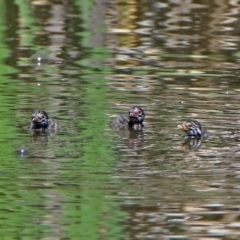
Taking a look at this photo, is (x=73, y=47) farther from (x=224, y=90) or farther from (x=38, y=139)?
(x=38, y=139)

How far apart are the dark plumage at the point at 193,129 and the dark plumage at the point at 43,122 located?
1371 millimetres

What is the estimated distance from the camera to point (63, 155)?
35.9 feet

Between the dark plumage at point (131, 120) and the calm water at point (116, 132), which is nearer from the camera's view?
the calm water at point (116, 132)

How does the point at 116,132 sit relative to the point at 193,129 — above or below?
below

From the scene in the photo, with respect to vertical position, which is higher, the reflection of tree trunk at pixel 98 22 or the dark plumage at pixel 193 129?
the reflection of tree trunk at pixel 98 22

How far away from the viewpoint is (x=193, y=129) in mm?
11812

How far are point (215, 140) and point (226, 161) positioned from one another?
3.41 feet


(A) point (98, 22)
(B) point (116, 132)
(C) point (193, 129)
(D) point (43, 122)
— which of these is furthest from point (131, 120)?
(A) point (98, 22)

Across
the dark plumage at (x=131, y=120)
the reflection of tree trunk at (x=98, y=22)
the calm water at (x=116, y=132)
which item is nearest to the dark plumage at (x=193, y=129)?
the calm water at (x=116, y=132)

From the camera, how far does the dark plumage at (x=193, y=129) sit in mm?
11836

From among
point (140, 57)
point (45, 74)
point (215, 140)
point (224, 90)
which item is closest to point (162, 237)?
point (215, 140)

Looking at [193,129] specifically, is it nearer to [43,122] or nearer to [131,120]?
[131,120]

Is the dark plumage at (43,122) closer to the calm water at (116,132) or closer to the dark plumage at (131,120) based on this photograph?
the calm water at (116,132)

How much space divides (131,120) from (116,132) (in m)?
0.22
